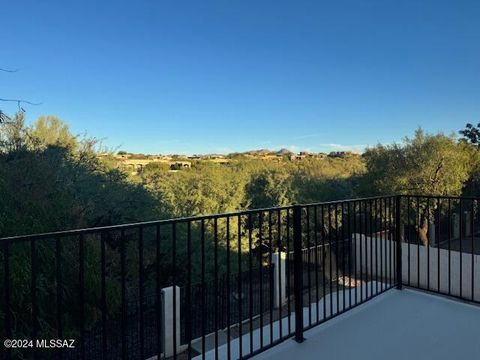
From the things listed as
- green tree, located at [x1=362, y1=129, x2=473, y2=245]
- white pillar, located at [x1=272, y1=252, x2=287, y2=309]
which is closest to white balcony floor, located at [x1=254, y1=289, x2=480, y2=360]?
white pillar, located at [x1=272, y1=252, x2=287, y2=309]

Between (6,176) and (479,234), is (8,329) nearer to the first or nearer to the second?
(6,176)

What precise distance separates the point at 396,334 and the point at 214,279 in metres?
1.23

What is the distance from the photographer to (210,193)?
16219mm

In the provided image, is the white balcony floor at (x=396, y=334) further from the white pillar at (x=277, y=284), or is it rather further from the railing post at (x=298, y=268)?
the white pillar at (x=277, y=284)

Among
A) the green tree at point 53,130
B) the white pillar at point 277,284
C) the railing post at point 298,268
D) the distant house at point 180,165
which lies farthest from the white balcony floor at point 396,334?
the distant house at point 180,165

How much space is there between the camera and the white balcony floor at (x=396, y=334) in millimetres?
1979

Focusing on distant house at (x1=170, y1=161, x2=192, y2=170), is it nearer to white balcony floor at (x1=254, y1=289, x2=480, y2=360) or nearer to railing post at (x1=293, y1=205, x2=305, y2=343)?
white balcony floor at (x1=254, y1=289, x2=480, y2=360)

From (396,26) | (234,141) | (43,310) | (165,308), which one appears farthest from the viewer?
(234,141)

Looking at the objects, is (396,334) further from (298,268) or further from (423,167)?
(423,167)

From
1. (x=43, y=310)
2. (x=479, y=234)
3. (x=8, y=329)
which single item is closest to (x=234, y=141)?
(x=479, y=234)

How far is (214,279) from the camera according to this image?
2.24 m

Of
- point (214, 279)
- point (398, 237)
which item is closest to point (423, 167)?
point (398, 237)

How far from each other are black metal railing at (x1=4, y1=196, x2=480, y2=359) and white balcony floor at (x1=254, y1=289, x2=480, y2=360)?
0.11m

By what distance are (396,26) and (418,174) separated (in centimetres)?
830
